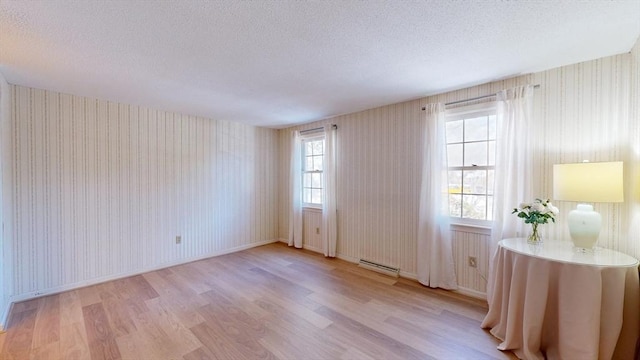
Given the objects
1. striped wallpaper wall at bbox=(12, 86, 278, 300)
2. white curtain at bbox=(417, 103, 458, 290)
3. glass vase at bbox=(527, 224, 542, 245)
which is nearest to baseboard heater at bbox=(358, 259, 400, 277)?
white curtain at bbox=(417, 103, 458, 290)

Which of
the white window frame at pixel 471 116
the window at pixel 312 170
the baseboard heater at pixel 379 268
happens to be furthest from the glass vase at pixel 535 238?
the window at pixel 312 170

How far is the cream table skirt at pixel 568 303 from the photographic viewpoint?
1594 millimetres

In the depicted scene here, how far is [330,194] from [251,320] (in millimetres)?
2215

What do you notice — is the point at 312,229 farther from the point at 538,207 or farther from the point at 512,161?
the point at 538,207

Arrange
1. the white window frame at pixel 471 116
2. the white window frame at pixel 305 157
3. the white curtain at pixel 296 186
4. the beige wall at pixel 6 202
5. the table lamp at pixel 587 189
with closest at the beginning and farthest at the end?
the table lamp at pixel 587 189
the beige wall at pixel 6 202
the white window frame at pixel 471 116
the white window frame at pixel 305 157
the white curtain at pixel 296 186

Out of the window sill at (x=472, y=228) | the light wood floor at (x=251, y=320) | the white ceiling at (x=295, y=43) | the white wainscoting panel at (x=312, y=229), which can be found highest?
the white ceiling at (x=295, y=43)

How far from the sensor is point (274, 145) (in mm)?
5078

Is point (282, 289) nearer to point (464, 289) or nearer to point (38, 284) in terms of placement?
point (464, 289)

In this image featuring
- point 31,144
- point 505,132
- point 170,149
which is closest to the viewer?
point 505,132

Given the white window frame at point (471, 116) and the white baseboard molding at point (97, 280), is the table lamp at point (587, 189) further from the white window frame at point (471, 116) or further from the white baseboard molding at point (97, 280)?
the white baseboard molding at point (97, 280)

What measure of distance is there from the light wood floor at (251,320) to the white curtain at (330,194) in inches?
32.2

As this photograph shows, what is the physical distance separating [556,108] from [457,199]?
1.22 m

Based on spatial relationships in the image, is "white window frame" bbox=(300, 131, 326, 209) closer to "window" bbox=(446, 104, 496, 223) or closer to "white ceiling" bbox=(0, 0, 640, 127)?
"white ceiling" bbox=(0, 0, 640, 127)

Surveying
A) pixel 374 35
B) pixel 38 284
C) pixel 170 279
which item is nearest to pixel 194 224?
pixel 170 279
